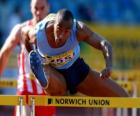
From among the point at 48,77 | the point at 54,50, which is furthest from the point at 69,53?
the point at 48,77

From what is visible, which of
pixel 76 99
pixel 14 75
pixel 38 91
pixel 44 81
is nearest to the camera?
pixel 76 99

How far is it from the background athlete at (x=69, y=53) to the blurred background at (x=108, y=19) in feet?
25.7

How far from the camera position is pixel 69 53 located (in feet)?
25.8

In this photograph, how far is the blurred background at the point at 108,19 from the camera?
53.5ft

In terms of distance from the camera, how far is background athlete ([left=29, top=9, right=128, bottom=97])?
746cm

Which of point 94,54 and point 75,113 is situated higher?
point 94,54

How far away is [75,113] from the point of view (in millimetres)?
12164

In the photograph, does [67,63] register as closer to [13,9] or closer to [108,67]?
[108,67]

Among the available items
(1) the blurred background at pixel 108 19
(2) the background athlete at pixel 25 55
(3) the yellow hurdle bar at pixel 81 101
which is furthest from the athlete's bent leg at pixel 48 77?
(1) the blurred background at pixel 108 19

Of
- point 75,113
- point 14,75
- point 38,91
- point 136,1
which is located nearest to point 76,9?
point 136,1

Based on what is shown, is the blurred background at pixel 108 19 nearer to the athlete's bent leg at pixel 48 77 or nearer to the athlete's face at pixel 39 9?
the athlete's face at pixel 39 9

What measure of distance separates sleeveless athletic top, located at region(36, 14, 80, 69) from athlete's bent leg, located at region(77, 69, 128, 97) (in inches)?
11.2

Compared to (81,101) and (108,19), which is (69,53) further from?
(108,19)

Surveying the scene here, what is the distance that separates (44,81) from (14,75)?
21.9 feet
